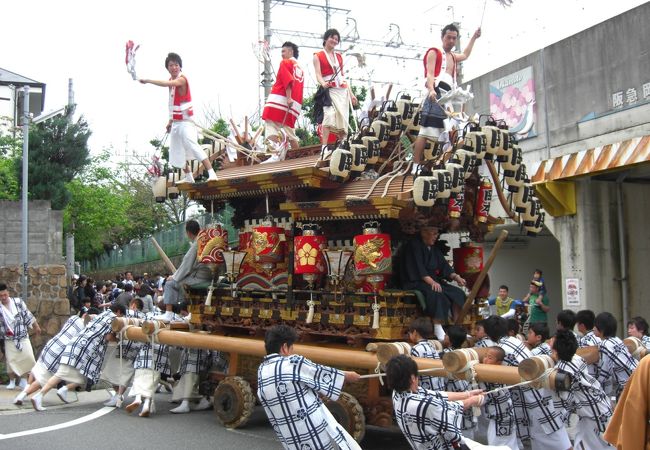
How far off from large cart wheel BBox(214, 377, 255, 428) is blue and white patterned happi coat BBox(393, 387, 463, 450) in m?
4.02

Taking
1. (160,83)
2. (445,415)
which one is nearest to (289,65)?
(160,83)

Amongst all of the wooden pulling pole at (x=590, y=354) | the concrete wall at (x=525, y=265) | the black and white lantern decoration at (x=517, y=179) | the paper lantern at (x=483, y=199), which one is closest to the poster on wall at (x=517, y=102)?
the concrete wall at (x=525, y=265)

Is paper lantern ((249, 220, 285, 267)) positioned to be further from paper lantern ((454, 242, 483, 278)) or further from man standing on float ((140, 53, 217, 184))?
paper lantern ((454, 242, 483, 278))

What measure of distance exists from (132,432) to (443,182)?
4.43 m

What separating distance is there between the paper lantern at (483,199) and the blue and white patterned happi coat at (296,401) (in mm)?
3832

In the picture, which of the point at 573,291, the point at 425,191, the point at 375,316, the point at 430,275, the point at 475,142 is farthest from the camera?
the point at 573,291

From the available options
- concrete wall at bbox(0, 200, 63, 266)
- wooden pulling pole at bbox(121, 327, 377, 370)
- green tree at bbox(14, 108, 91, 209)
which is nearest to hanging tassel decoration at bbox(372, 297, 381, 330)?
wooden pulling pole at bbox(121, 327, 377, 370)

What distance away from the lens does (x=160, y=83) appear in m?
9.21

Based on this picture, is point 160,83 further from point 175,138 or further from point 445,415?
point 445,415

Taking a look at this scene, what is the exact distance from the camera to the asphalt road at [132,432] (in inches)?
307

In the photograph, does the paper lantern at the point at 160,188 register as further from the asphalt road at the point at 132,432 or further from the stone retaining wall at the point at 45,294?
the stone retaining wall at the point at 45,294

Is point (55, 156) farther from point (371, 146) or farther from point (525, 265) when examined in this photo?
point (371, 146)

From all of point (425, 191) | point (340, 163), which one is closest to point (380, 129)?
point (340, 163)

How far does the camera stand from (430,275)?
7.78 metres
